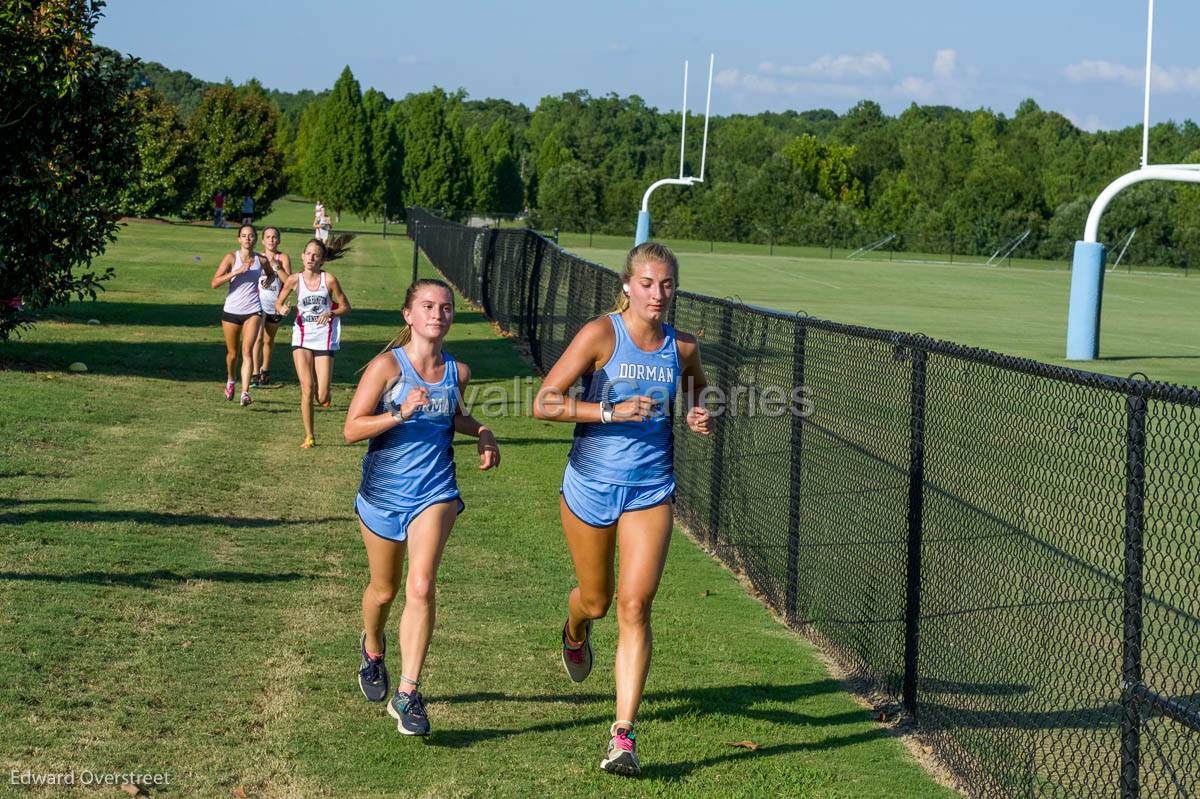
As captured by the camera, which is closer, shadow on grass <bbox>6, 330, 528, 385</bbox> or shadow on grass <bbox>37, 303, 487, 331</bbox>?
shadow on grass <bbox>6, 330, 528, 385</bbox>

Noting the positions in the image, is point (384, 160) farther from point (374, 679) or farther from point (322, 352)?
point (374, 679)

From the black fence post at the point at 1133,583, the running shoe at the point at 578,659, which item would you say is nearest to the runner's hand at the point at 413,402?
the running shoe at the point at 578,659

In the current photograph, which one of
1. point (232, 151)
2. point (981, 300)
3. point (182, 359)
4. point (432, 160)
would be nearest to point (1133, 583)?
point (182, 359)

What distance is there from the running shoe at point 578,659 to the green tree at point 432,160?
98710 millimetres

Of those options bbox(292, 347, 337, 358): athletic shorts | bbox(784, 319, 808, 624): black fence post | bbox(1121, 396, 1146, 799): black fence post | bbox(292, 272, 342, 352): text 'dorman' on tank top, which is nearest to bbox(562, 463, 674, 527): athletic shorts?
bbox(1121, 396, 1146, 799): black fence post

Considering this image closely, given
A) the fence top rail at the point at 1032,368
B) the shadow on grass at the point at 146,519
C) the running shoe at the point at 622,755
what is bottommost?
the running shoe at the point at 622,755

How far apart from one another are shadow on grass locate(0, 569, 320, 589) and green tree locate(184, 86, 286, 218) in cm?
7103

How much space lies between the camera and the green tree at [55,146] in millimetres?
15805

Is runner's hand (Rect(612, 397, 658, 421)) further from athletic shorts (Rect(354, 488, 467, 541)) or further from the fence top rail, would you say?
the fence top rail

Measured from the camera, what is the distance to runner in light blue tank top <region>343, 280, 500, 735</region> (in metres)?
5.80

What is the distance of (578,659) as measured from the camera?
6.41 m

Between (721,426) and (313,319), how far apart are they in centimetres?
480

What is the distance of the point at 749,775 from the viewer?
5.75 meters

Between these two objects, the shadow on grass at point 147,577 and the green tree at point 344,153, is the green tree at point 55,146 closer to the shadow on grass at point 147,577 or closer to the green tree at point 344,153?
the shadow on grass at point 147,577
